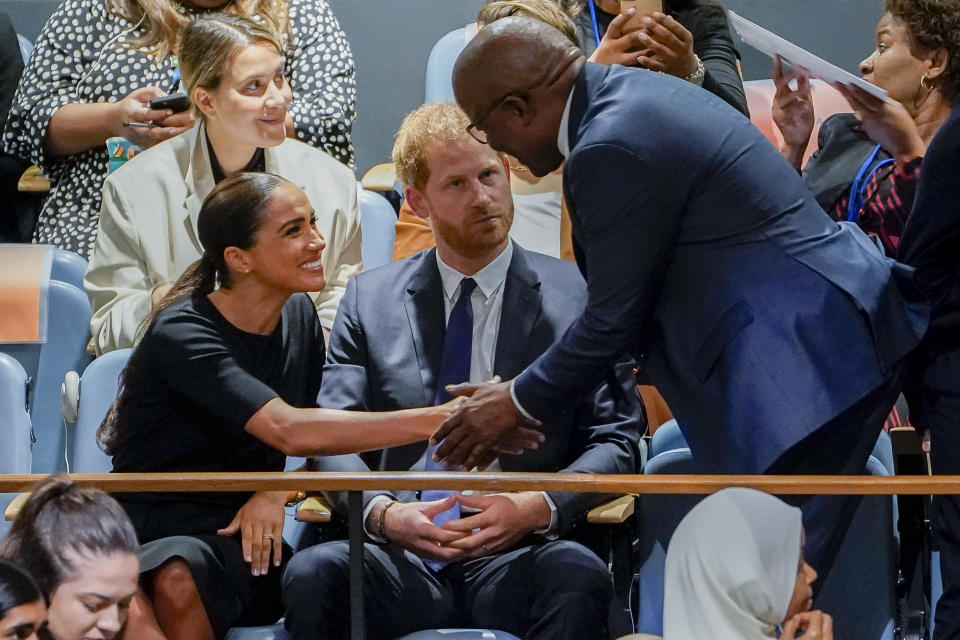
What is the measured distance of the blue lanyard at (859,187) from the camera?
271 cm

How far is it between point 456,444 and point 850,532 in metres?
0.62

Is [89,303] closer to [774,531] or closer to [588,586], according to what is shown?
[588,586]

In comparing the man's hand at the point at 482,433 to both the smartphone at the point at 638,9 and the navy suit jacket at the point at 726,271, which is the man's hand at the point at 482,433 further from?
the smartphone at the point at 638,9

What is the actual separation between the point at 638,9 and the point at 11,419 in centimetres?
132

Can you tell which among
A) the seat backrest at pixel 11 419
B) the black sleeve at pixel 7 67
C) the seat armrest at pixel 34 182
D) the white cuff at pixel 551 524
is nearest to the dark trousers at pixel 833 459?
the white cuff at pixel 551 524

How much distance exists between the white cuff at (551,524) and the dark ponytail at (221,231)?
2.11 ft

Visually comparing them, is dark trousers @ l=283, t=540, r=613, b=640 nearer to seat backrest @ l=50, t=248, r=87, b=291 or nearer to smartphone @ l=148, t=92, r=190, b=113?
seat backrest @ l=50, t=248, r=87, b=291

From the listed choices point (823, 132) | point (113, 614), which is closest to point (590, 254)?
point (113, 614)

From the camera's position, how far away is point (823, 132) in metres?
2.96

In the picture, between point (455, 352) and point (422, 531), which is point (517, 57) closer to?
point (455, 352)

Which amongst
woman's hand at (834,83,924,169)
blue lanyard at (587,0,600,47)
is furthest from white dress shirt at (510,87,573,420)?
blue lanyard at (587,0,600,47)

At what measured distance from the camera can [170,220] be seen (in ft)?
9.73

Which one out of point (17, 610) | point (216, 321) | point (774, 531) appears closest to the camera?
point (17, 610)

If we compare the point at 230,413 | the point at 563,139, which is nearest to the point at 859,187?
the point at 563,139
